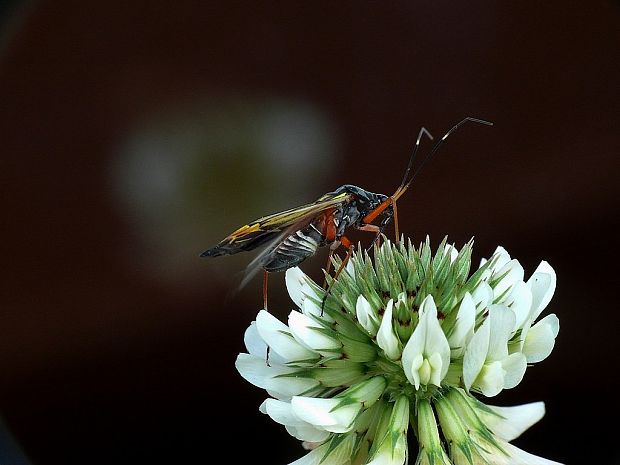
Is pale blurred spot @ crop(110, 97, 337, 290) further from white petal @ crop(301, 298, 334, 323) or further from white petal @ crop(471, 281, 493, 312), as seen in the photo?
white petal @ crop(471, 281, 493, 312)

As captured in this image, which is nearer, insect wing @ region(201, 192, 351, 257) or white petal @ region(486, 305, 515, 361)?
white petal @ region(486, 305, 515, 361)

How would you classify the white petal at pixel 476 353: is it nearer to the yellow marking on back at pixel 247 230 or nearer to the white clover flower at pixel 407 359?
the white clover flower at pixel 407 359

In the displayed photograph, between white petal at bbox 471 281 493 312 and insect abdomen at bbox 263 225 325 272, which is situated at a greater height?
insect abdomen at bbox 263 225 325 272

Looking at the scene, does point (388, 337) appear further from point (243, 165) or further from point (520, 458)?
point (243, 165)

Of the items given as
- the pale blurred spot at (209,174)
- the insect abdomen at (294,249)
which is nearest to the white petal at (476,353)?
the insect abdomen at (294,249)

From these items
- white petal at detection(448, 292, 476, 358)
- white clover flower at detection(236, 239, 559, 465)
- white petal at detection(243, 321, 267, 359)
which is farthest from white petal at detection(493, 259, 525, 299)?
white petal at detection(243, 321, 267, 359)

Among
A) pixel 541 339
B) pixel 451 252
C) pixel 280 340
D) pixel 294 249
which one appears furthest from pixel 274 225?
pixel 541 339
